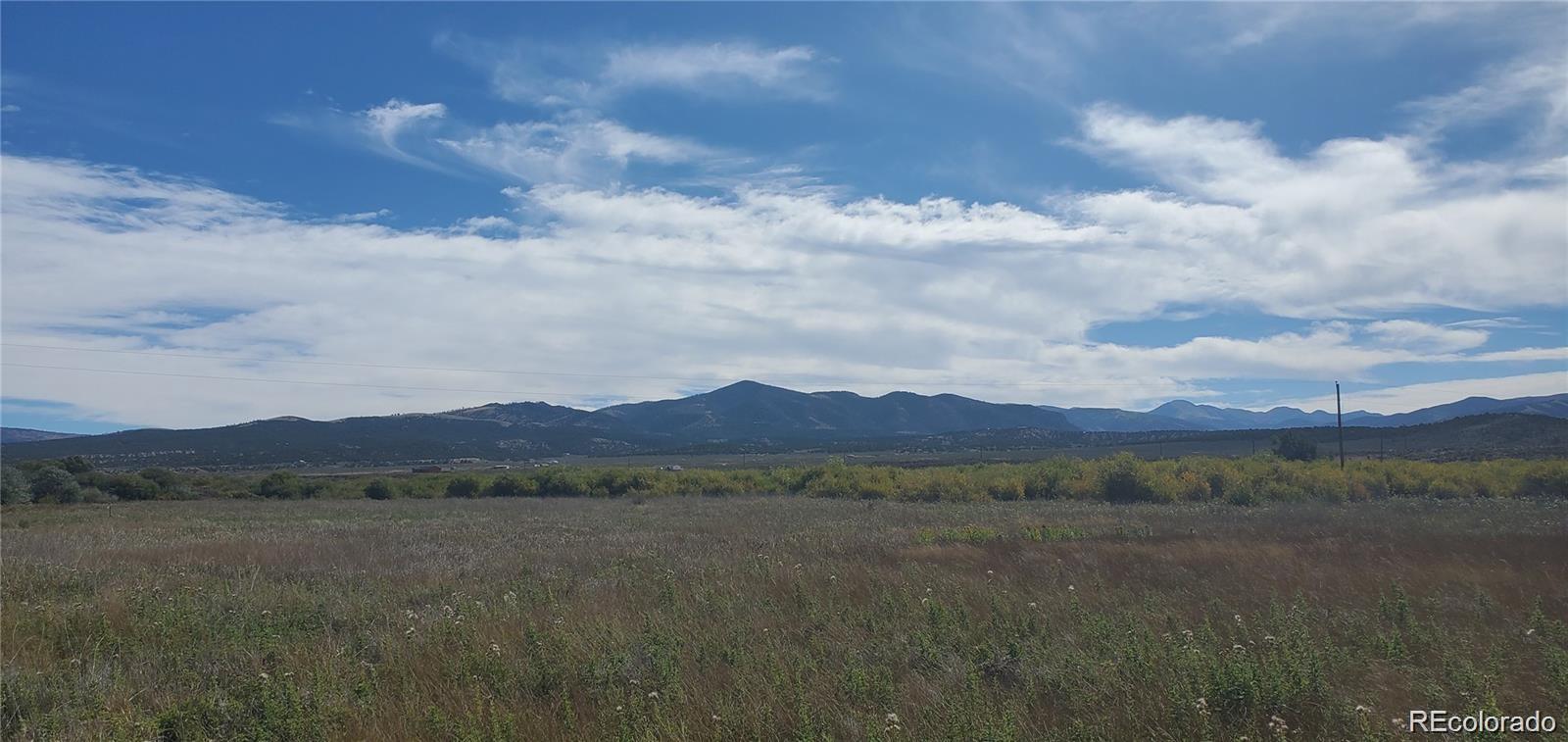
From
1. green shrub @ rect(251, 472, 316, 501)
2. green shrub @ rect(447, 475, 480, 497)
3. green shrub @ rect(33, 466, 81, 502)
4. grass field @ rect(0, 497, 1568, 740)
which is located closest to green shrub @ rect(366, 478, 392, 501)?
green shrub @ rect(251, 472, 316, 501)

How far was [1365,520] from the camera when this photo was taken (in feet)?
68.1

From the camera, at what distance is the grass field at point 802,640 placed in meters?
5.93

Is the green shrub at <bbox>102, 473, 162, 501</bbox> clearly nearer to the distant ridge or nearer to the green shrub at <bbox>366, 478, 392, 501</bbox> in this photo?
the green shrub at <bbox>366, 478, 392, 501</bbox>

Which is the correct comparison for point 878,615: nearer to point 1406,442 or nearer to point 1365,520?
point 1365,520

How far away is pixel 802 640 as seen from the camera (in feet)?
27.2

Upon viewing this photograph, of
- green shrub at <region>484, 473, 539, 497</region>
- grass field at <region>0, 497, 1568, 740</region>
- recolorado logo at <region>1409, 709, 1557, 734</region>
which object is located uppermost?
recolorado logo at <region>1409, 709, 1557, 734</region>

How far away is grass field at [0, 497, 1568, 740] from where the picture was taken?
593cm

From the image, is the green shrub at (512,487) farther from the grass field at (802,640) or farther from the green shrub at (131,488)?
the grass field at (802,640)

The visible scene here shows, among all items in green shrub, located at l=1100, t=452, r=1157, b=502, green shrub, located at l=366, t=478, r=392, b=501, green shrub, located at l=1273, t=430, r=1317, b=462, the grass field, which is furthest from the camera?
green shrub, located at l=1273, t=430, r=1317, b=462

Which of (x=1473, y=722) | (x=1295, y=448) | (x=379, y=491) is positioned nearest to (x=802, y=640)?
(x=1473, y=722)

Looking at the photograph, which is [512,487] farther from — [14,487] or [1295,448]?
[1295,448]

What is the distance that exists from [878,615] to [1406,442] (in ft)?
311

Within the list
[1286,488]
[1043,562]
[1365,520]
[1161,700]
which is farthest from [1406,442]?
[1161,700]

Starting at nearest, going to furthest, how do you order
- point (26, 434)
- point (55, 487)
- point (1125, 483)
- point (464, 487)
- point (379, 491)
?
1. point (55, 487)
2. point (1125, 483)
3. point (379, 491)
4. point (464, 487)
5. point (26, 434)
